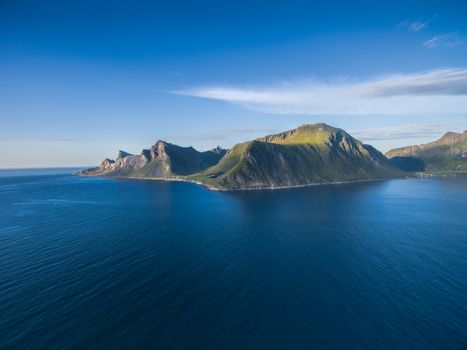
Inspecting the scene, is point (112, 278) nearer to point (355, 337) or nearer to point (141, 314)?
point (141, 314)

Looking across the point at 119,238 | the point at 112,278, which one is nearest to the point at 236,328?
the point at 112,278

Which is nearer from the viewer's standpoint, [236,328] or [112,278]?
[236,328]

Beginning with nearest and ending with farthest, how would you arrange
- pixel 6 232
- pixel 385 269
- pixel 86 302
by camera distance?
pixel 86 302 → pixel 385 269 → pixel 6 232

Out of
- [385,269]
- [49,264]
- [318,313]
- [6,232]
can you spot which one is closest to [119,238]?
[49,264]

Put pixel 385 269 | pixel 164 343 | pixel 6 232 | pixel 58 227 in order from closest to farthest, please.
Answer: pixel 164 343 → pixel 385 269 → pixel 6 232 → pixel 58 227

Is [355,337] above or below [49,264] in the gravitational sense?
below

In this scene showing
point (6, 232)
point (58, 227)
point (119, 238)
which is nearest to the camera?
point (119, 238)

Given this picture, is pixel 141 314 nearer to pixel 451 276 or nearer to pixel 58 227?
pixel 451 276
